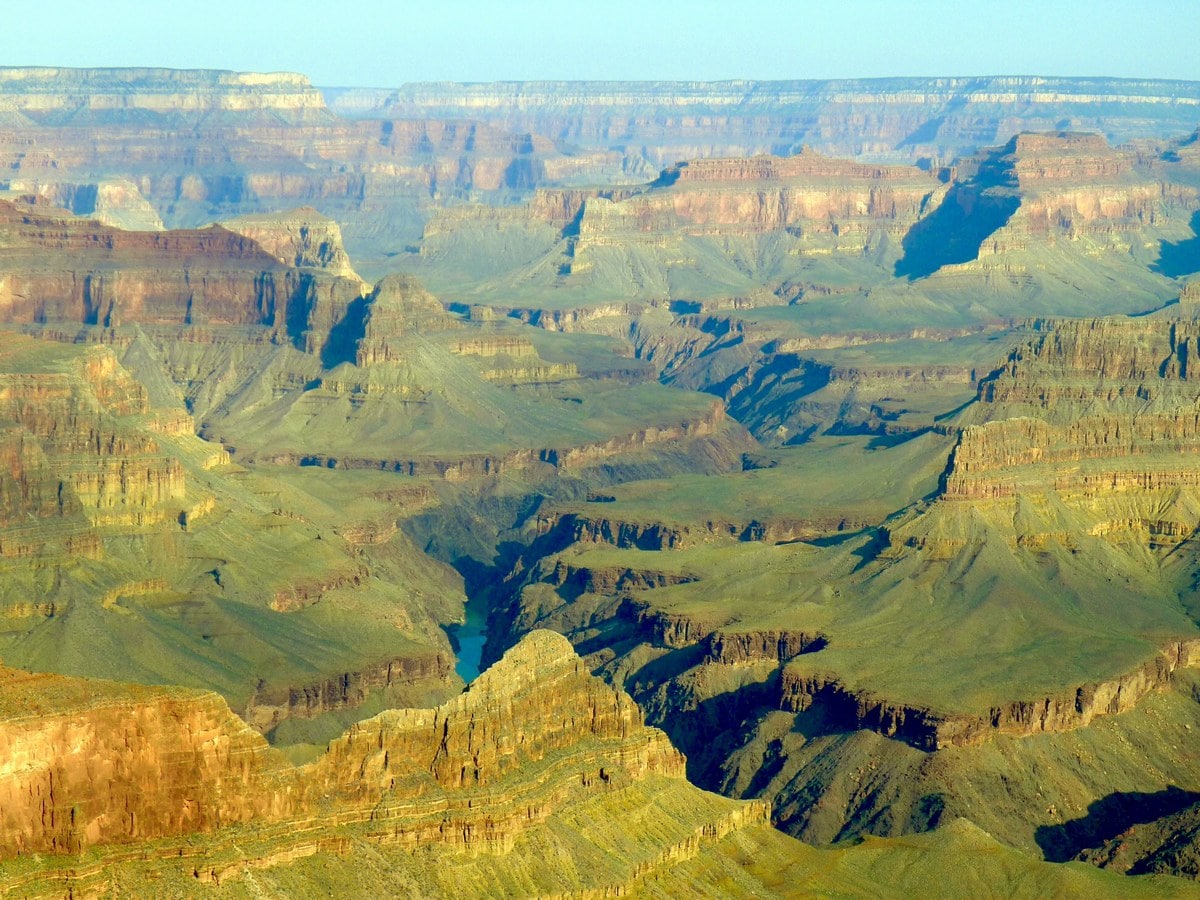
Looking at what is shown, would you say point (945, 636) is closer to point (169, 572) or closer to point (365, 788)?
point (169, 572)

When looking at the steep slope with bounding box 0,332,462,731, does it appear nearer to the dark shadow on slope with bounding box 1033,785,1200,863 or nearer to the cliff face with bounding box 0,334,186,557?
the cliff face with bounding box 0,334,186,557

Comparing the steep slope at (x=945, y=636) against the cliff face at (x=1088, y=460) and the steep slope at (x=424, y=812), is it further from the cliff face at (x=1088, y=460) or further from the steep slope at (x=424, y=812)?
the steep slope at (x=424, y=812)

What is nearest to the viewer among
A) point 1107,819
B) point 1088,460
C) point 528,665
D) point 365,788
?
point 365,788

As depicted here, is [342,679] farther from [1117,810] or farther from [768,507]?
[768,507]

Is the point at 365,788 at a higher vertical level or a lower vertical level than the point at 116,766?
lower

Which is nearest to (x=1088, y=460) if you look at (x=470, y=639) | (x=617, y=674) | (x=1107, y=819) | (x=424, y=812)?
(x=617, y=674)

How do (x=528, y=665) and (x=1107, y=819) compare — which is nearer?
(x=528, y=665)

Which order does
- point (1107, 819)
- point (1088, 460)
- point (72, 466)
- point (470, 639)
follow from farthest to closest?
point (470, 639) < point (1088, 460) < point (72, 466) < point (1107, 819)

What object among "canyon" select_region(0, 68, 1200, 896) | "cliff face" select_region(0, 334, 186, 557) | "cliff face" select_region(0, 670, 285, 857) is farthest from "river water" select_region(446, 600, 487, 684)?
"cliff face" select_region(0, 670, 285, 857)
